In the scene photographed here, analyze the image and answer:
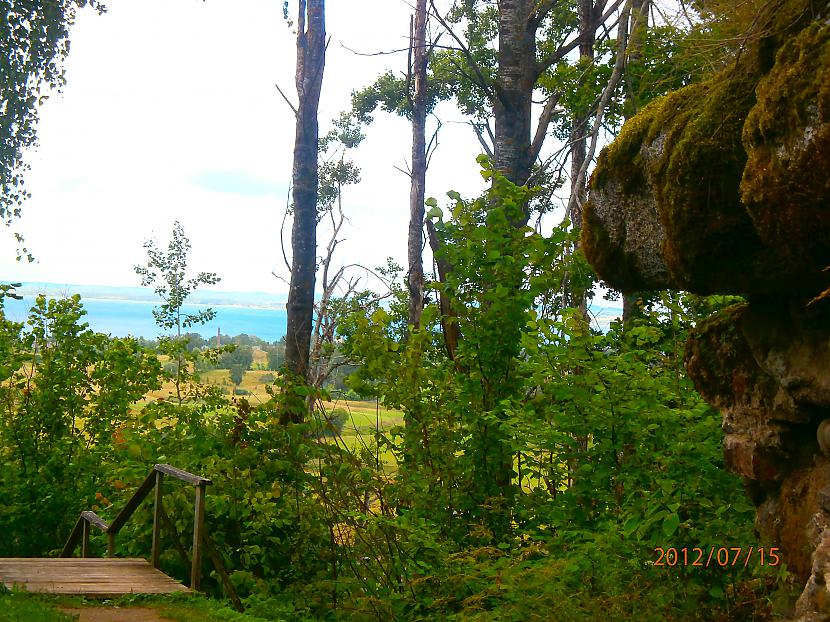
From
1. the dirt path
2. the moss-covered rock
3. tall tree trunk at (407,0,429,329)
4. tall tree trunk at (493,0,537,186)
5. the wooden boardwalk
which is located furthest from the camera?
tall tree trunk at (407,0,429,329)

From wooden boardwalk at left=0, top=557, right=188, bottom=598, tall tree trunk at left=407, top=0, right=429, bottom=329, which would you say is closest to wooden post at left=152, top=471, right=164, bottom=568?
wooden boardwalk at left=0, top=557, right=188, bottom=598

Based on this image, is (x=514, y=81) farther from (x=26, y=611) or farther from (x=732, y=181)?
(x=26, y=611)

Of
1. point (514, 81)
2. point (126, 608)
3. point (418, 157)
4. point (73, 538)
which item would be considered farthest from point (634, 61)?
point (418, 157)

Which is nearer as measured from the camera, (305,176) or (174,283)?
(305,176)

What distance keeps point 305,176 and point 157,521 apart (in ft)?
20.4

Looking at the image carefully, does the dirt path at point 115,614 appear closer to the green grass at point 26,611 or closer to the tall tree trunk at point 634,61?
the green grass at point 26,611

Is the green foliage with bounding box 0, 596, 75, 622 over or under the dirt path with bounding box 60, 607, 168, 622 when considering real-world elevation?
over

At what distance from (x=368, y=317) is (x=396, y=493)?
157 centimetres

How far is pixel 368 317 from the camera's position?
7.54 meters

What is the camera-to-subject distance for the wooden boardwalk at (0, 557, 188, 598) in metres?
6.72

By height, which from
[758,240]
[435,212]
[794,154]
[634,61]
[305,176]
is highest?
[634,61]

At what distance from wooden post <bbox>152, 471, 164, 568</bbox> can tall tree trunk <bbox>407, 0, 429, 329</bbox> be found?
9.07m

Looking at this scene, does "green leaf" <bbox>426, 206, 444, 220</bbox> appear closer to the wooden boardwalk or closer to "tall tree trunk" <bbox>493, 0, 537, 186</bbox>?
"tall tree trunk" <bbox>493, 0, 537, 186</bbox>

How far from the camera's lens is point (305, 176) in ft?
41.4
